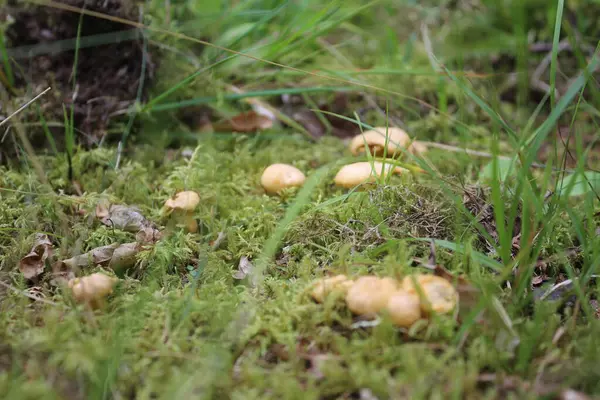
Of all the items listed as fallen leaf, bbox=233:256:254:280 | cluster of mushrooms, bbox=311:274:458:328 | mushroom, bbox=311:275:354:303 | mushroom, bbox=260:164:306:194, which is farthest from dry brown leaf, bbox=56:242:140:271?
cluster of mushrooms, bbox=311:274:458:328

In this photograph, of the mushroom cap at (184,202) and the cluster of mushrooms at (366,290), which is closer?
the cluster of mushrooms at (366,290)

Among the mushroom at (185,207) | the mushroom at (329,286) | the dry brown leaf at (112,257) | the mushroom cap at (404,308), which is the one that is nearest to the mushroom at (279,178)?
the mushroom at (185,207)

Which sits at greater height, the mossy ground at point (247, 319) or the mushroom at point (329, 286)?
the mushroom at point (329, 286)

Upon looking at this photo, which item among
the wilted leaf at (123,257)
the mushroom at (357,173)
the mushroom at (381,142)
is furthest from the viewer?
the mushroom at (381,142)

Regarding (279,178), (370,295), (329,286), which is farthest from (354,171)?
(370,295)

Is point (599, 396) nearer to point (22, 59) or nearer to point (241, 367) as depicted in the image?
point (241, 367)

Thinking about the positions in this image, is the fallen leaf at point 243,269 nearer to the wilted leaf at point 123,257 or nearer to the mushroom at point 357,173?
the wilted leaf at point 123,257
